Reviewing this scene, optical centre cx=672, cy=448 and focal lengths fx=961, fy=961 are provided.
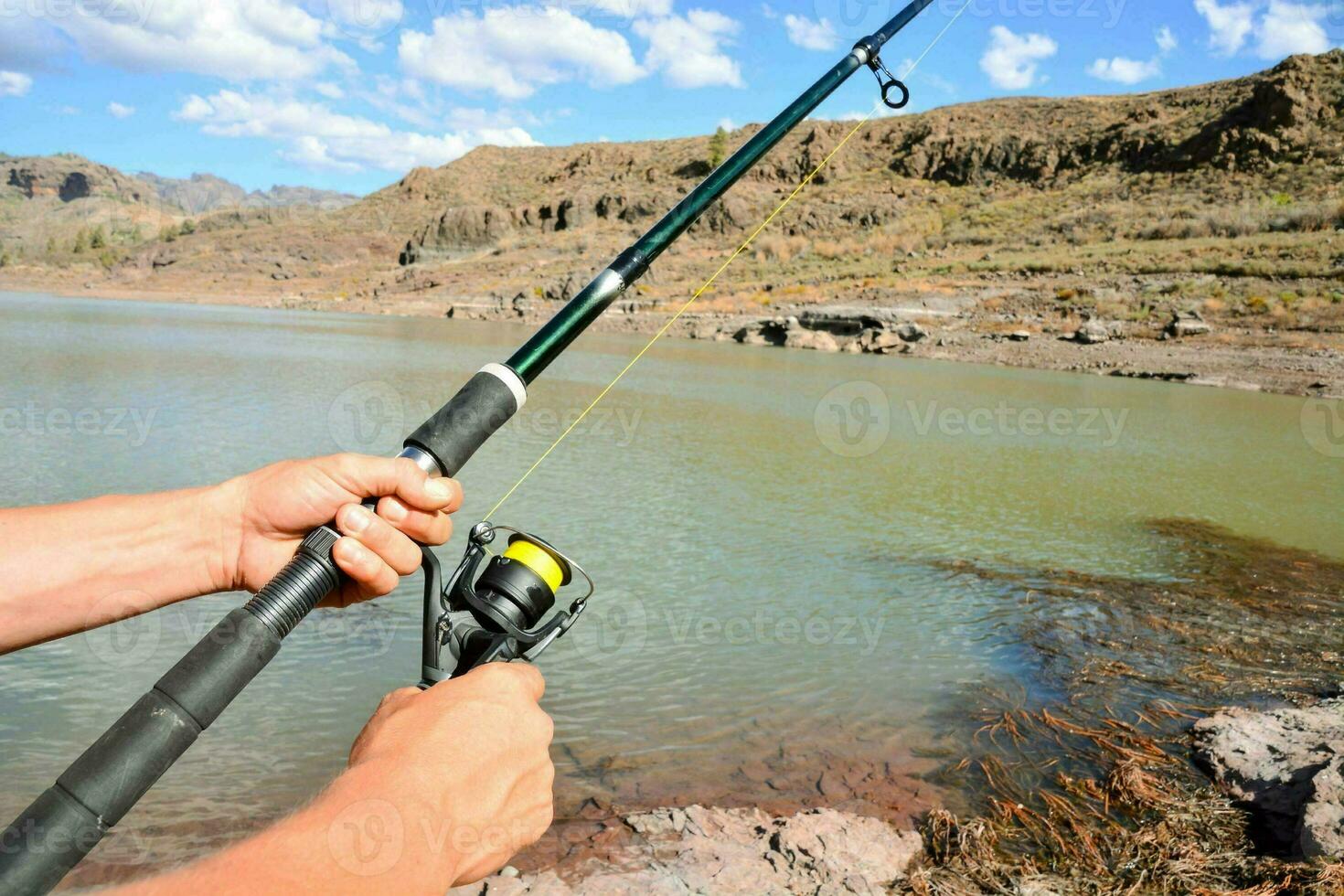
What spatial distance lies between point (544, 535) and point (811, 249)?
4080 cm

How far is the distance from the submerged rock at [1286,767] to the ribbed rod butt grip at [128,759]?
2986 millimetres

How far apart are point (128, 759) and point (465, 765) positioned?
0.46 metres

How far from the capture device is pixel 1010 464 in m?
11.0

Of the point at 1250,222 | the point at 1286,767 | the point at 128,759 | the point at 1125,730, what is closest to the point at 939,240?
the point at 1250,222

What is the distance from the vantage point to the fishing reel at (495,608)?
1.90 metres

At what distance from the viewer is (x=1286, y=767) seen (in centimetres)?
342

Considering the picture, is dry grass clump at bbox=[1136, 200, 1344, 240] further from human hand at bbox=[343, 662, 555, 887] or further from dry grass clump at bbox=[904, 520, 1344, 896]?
human hand at bbox=[343, 662, 555, 887]

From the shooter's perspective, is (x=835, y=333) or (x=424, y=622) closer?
(x=424, y=622)

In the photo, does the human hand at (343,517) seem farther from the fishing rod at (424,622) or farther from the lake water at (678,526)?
the lake water at (678,526)

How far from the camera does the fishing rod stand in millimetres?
1224

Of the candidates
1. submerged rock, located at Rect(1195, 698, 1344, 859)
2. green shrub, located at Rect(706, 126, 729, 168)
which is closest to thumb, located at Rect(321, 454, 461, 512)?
submerged rock, located at Rect(1195, 698, 1344, 859)

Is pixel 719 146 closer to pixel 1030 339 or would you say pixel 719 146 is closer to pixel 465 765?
pixel 1030 339

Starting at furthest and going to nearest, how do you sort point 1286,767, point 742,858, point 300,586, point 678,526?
1. point 678,526
2. point 1286,767
3. point 742,858
4. point 300,586

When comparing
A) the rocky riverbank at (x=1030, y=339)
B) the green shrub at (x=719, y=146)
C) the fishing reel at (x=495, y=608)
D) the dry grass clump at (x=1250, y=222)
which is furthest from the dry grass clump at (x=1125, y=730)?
the green shrub at (x=719, y=146)
